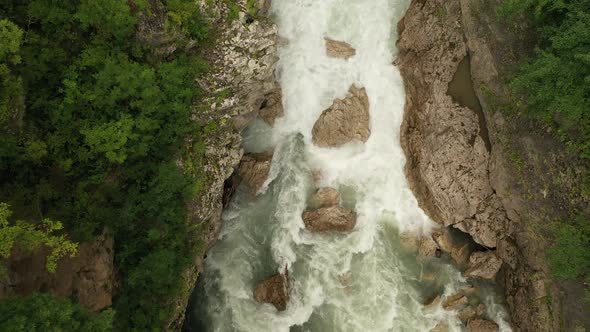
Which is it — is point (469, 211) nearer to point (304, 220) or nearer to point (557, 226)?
point (557, 226)

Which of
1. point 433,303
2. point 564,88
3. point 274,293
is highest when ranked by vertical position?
point 564,88

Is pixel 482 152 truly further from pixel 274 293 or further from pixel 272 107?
pixel 274 293

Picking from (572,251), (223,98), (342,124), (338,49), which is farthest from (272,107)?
(572,251)

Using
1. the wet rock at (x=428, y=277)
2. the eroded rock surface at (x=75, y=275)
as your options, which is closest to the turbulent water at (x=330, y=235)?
the wet rock at (x=428, y=277)

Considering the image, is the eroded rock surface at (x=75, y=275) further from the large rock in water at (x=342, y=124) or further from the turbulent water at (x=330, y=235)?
the large rock in water at (x=342, y=124)

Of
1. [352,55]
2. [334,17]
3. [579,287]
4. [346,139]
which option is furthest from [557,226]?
[334,17]
